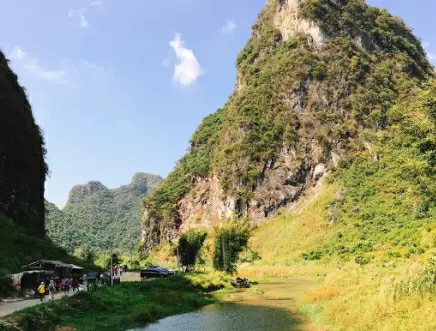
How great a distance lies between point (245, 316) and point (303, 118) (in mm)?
85130

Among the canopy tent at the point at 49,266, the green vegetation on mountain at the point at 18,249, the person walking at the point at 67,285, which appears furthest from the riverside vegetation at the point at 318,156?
the green vegetation on mountain at the point at 18,249

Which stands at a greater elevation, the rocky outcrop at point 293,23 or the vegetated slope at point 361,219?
the rocky outcrop at point 293,23

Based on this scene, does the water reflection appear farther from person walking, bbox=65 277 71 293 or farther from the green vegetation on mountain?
Result: the green vegetation on mountain

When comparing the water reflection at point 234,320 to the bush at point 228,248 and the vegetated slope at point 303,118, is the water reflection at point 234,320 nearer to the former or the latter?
the bush at point 228,248

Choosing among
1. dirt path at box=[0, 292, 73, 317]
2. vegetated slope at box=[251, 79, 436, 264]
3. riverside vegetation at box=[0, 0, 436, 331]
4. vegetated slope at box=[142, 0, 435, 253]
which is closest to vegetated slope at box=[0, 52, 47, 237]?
riverside vegetation at box=[0, 0, 436, 331]

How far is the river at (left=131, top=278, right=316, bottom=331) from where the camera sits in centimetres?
2956

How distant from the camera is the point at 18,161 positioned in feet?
215

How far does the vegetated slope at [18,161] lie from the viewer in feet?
203

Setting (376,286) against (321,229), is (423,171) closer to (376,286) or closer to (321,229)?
(376,286)

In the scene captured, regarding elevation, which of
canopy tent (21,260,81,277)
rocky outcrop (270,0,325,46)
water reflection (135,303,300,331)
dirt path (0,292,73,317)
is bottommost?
water reflection (135,303,300,331)

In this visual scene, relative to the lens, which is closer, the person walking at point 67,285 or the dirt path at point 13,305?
the dirt path at point 13,305

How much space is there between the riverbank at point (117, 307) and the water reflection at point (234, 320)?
6.55 feet

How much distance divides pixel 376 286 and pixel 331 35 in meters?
108

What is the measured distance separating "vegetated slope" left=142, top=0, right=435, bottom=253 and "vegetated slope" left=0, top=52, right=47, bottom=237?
5252 centimetres
